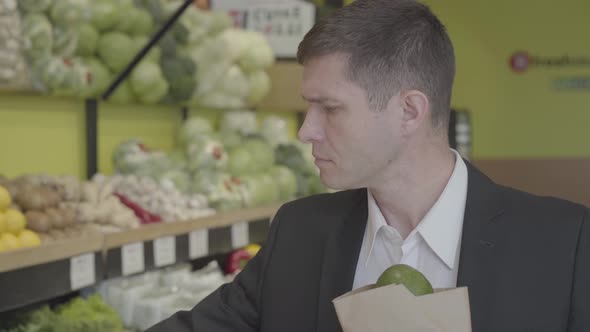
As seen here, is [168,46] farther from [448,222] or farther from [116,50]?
[448,222]

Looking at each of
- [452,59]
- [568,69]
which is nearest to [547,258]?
[452,59]

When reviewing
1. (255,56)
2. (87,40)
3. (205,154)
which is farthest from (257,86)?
(87,40)

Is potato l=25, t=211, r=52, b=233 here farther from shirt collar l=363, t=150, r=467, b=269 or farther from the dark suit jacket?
shirt collar l=363, t=150, r=467, b=269

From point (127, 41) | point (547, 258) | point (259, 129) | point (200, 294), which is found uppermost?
point (127, 41)

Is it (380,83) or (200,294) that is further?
(200,294)

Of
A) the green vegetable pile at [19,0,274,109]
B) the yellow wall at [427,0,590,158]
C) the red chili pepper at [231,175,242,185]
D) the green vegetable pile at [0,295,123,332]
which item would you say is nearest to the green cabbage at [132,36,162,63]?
the green vegetable pile at [19,0,274,109]

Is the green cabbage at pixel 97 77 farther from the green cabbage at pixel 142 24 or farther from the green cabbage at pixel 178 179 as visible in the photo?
the green cabbage at pixel 178 179

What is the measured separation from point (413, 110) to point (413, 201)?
200 mm

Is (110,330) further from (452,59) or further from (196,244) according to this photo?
(452,59)

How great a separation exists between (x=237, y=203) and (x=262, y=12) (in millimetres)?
1710

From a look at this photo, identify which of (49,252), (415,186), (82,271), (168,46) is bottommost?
(82,271)

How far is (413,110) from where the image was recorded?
5.11 ft

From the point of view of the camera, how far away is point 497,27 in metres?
8.10

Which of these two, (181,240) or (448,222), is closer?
(448,222)
